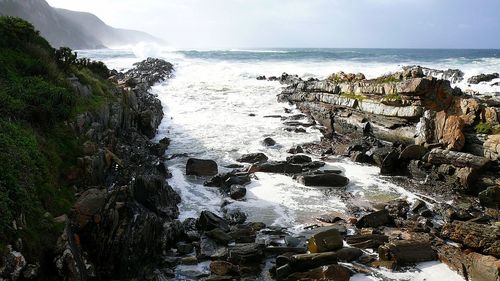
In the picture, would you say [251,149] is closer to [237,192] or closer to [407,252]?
[237,192]

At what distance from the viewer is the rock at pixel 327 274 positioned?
31.5 feet

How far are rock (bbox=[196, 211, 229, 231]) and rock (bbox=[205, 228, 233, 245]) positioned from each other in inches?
15.9

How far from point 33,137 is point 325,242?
28.0 feet

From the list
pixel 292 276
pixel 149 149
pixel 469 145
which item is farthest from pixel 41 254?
pixel 469 145

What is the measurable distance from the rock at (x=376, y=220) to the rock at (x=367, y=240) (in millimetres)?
1138

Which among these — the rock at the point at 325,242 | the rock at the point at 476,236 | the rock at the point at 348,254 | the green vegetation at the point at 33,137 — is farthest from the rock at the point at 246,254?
the rock at the point at 476,236

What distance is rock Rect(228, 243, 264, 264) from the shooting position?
10.6 m

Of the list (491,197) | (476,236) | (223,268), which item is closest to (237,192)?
(223,268)

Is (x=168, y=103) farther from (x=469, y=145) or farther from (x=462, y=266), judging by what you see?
(x=462, y=266)

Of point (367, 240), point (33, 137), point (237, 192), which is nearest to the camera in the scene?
point (33, 137)

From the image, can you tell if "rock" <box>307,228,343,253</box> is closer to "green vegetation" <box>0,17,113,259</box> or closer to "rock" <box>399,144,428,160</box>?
"green vegetation" <box>0,17,113,259</box>

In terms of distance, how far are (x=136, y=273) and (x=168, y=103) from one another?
2730 centimetres

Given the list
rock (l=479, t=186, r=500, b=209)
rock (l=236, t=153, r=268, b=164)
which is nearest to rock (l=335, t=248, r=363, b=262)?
rock (l=479, t=186, r=500, b=209)

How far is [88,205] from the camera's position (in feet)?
33.4
